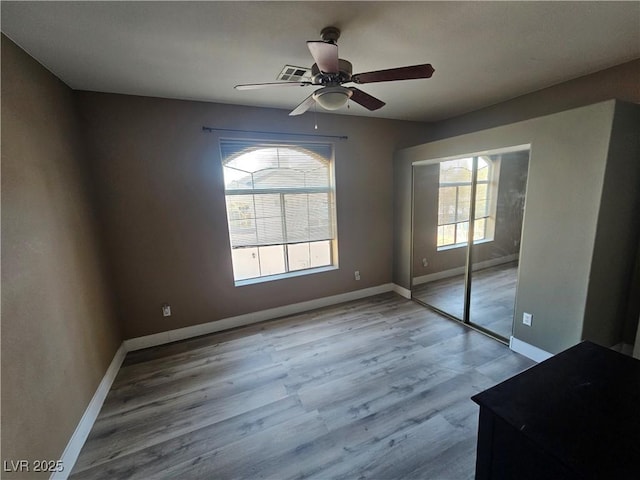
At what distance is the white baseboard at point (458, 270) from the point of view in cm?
291

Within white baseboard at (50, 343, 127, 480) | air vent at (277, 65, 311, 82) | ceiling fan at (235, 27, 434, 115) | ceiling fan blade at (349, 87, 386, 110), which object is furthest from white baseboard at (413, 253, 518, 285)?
white baseboard at (50, 343, 127, 480)

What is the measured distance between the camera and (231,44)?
174 centimetres

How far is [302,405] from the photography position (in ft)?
6.59

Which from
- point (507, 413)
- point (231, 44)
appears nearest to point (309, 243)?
point (231, 44)

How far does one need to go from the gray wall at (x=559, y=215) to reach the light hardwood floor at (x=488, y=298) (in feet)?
0.98

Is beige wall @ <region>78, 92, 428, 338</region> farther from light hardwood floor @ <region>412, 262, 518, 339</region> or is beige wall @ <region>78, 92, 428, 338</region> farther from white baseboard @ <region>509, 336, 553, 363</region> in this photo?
white baseboard @ <region>509, 336, 553, 363</region>

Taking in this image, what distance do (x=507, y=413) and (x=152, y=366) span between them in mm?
2840

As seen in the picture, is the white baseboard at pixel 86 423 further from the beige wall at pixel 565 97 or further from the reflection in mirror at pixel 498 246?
the beige wall at pixel 565 97

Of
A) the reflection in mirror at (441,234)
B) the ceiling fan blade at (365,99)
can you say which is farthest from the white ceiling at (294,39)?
the reflection in mirror at (441,234)

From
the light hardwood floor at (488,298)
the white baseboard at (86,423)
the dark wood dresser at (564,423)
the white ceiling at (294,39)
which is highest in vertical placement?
the white ceiling at (294,39)

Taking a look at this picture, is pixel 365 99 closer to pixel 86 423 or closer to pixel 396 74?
pixel 396 74

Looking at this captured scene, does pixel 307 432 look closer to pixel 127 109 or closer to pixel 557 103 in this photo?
pixel 127 109

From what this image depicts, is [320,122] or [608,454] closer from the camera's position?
[608,454]

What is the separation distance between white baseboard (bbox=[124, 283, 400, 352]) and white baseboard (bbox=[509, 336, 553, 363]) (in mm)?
1689
